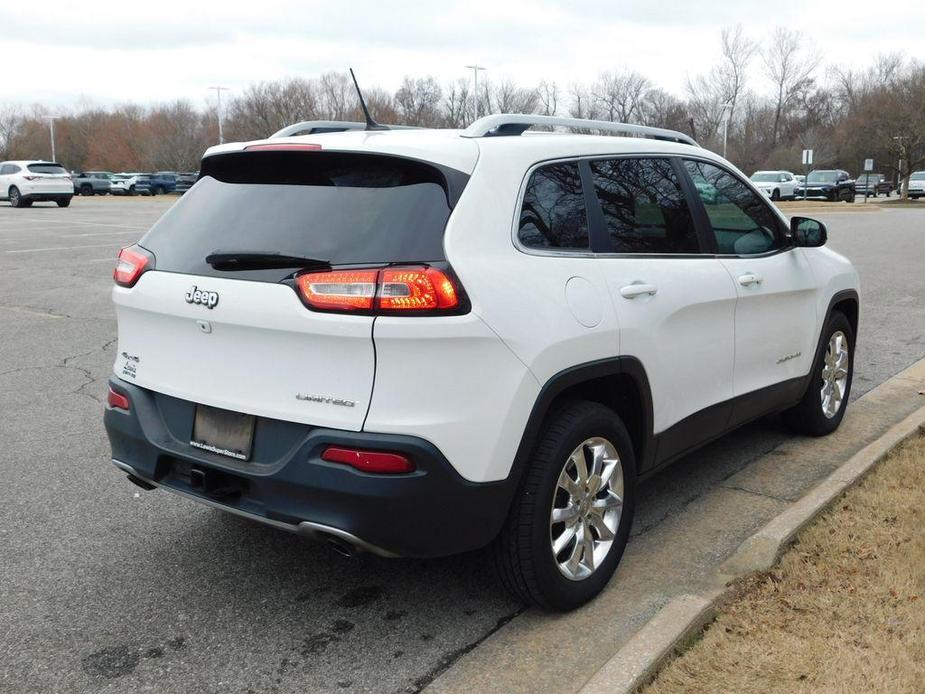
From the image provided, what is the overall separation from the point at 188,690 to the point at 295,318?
1216mm

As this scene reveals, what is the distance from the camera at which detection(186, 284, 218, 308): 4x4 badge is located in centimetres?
318

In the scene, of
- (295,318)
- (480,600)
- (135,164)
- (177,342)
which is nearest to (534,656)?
(480,600)

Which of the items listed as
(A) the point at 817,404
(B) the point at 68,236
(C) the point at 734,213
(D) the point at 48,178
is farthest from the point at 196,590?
(D) the point at 48,178

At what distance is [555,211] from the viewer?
3453mm

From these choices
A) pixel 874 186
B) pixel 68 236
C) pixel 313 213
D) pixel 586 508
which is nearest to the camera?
pixel 313 213

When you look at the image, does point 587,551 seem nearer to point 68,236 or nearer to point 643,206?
point 643,206

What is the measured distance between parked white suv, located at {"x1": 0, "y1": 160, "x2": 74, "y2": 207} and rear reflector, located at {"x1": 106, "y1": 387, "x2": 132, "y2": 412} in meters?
34.4

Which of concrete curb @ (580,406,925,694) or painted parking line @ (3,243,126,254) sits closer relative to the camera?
concrete curb @ (580,406,925,694)

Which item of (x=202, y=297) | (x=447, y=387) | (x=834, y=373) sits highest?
(x=202, y=297)

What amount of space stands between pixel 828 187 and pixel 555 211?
4788cm

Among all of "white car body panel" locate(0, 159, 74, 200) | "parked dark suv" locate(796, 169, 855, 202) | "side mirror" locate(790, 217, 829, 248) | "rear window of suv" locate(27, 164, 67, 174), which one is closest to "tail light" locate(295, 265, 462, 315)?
"side mirror" locate(790, 217, 829, 248)

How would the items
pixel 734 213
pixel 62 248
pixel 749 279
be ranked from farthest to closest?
pixel 62 248
pixel 734 213
pixel 749 279

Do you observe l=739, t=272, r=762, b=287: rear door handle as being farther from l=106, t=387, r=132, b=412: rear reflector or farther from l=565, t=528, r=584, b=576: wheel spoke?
A: l=106, t=387, r=132, b=412: rear reflector

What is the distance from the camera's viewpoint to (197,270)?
3.32m
